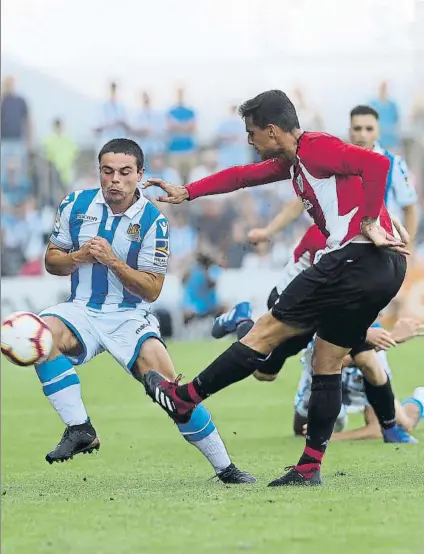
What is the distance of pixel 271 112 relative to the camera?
20.8 ft

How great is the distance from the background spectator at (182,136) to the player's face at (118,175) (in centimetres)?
1559

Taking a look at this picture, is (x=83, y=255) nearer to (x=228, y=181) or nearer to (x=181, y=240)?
(x=228, y=181)

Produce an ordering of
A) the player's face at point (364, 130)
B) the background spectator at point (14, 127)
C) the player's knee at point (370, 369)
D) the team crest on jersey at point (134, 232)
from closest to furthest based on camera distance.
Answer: the team crest on jersey at point (134, 232), the player's knee at point (370, 369), the player's face at point (364, 130), the background spectator at point (14, 127)

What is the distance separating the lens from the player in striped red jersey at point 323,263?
20.4ft

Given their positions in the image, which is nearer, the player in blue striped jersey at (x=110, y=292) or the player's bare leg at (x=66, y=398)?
the player's bare leg at (x=66, y=398)

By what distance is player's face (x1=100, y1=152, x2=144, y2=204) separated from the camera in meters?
6.99

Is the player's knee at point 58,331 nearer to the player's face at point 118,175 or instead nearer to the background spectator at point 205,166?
the player's face at point 118,175

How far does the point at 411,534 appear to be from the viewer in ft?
16.0

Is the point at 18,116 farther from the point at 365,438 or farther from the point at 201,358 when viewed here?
the point at 365,438

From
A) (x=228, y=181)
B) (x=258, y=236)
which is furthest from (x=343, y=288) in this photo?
(x=258, y=236)

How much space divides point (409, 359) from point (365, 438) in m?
7.29

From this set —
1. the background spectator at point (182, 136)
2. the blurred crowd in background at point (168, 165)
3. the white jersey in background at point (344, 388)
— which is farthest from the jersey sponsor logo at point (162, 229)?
the background spectator at point (182, 136)

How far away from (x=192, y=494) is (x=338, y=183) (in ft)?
5.51

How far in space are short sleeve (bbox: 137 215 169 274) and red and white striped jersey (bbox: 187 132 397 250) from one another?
2.91ft
